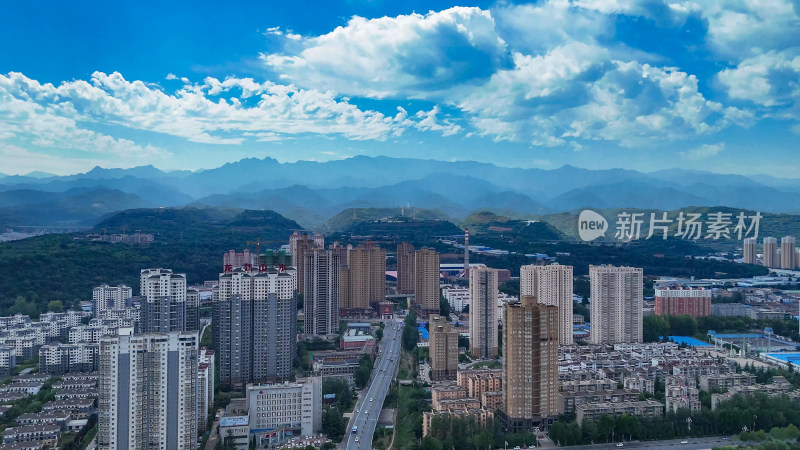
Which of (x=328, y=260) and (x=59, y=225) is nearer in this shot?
(x=328, y=260)

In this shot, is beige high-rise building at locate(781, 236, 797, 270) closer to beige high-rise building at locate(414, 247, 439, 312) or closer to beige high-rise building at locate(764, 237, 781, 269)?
beige high-rise building at locate(764, 237, 781, 269)

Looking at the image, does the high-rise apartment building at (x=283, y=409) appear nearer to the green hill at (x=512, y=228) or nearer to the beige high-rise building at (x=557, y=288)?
the beige high-rise building at (x=557, y=288)

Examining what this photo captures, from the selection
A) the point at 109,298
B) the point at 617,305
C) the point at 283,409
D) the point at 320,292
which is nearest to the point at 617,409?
the point at 283,409

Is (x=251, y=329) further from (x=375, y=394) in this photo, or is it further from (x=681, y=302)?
(x=681, y=302)

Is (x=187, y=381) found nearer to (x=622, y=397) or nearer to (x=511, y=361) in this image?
(x=511, y=361)

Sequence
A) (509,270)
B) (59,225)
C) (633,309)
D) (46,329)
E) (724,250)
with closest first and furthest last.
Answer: (46,329) < (633,309) < (509,270) < (724,250) < (59,225)

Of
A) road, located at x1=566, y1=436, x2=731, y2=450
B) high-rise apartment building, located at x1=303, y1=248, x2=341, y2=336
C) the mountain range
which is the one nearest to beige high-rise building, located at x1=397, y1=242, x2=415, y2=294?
high-rise apartment building, located at x1=303, y1=248, x2=341, y2=336

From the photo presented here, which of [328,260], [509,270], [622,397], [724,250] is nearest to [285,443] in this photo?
[622,397]
